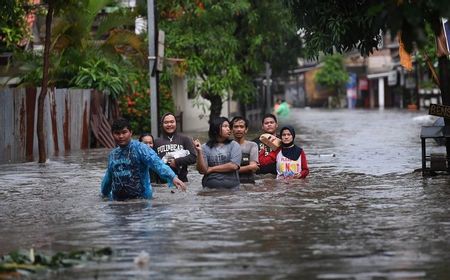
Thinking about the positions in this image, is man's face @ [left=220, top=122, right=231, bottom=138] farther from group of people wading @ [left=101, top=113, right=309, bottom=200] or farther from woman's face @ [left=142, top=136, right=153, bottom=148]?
woman's face @ [left=142, top=136, right=153, bottom=148]

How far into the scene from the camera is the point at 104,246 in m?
10.2

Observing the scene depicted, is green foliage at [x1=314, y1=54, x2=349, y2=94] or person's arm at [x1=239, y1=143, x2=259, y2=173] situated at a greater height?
green foliage at [x1=314, y1=54, x2=349, y2=94]

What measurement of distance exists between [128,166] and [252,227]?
2905 mm

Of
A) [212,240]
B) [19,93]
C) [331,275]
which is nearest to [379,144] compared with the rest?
[19,93]

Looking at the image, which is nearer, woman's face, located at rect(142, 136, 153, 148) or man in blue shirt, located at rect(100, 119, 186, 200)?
man in blue shirt, located at rect(100, 119, 186, 200)

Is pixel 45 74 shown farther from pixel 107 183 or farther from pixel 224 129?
pixel 107 183

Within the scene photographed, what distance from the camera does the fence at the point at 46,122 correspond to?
24.5 m

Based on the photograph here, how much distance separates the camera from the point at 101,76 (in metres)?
31.8

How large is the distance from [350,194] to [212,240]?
502 centimetres

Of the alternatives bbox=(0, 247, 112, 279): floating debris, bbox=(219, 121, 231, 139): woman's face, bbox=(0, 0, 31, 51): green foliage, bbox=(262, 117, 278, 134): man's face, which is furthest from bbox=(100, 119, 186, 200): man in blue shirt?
bbox=(0, 0, 31, 51): green foliage

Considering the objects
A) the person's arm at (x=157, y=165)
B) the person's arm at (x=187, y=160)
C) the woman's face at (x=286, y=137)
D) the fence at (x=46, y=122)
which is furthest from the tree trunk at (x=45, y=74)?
the person's arm at (x=157, y=165)

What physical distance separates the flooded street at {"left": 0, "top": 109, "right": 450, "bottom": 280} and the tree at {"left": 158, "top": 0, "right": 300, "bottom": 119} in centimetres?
1818

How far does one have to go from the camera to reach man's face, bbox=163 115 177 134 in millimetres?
15852

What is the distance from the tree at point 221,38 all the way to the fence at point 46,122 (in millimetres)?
7780
